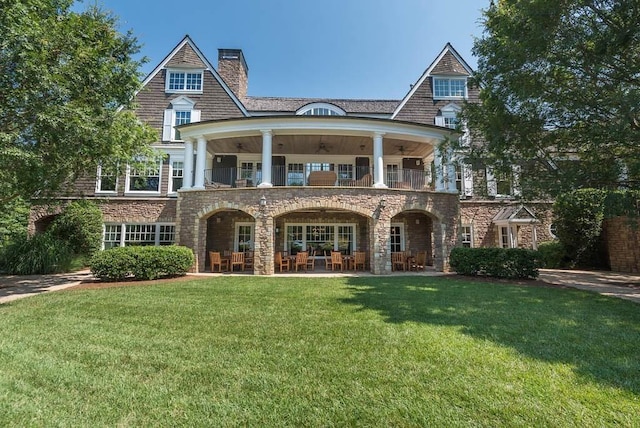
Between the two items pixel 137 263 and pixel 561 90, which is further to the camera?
pixel 137 263

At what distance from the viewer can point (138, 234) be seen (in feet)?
57.2

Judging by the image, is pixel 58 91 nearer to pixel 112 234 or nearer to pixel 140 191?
pixel 140 191

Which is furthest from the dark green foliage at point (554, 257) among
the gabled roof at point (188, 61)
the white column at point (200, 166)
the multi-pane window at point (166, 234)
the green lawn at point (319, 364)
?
the multi-pane window at point (166, 234)

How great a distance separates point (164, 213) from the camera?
1748 centimetres

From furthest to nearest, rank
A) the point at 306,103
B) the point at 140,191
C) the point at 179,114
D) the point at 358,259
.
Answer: the point at 306,103 → the point at 179,114 → the point at 140,191 → the point at 358,259

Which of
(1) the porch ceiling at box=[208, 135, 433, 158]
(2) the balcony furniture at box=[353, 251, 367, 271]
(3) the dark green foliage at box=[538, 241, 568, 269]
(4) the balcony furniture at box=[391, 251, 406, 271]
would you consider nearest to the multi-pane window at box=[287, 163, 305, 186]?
(1) the porch ceiling at box=[208, 135, 433, 158]

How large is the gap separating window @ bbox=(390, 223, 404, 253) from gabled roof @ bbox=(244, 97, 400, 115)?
746 cm

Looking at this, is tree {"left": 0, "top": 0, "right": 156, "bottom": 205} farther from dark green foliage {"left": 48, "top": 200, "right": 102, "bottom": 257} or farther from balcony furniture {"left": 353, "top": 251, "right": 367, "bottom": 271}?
balcony furniture {"left": 353, "top": 251, "right": 367, "bottom": 271}

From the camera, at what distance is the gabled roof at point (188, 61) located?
18953 mm

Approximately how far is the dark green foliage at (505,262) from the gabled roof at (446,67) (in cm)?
1128

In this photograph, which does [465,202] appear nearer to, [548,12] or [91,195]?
[548,12]

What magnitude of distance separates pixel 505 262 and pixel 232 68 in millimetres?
19961

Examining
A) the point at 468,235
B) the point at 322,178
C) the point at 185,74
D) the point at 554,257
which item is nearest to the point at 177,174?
the point at 185,74

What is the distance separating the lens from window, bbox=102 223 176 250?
17328mm
